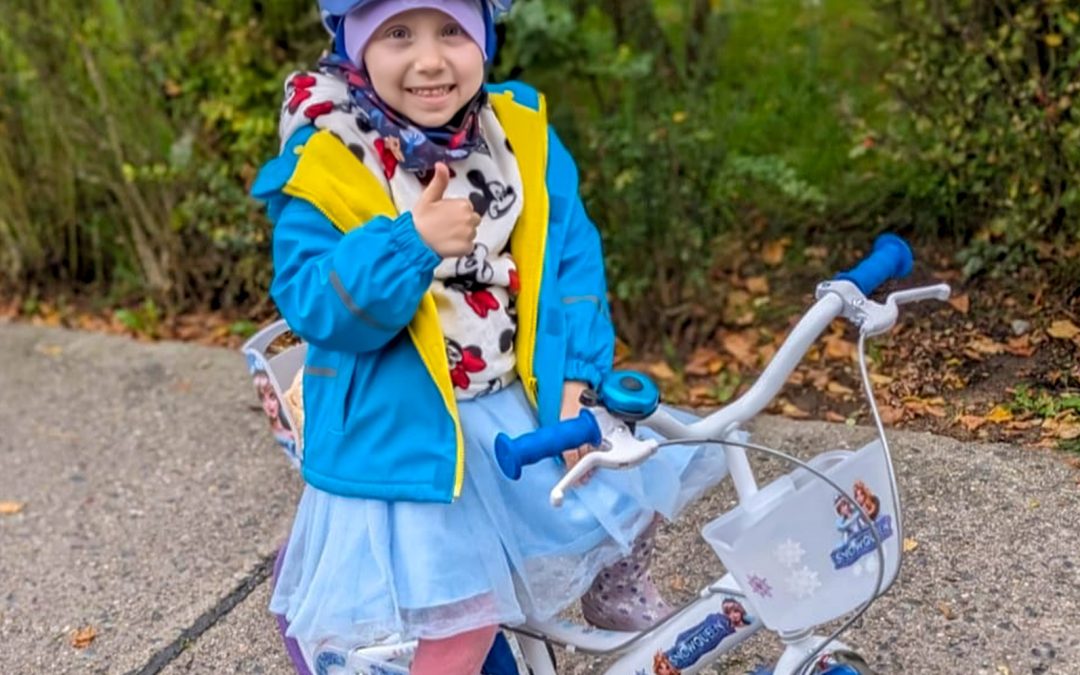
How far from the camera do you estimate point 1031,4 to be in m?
3.69

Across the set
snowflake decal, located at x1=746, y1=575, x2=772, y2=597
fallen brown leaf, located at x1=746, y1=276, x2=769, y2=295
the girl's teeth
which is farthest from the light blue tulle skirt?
fallen brown leaf, located at x1=746, y1=276, x2=769, y2=295

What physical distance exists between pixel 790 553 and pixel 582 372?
544 mm

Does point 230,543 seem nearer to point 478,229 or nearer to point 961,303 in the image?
point 478,229

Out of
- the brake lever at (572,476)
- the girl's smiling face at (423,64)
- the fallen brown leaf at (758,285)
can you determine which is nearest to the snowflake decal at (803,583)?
the brake lever at (572,476)

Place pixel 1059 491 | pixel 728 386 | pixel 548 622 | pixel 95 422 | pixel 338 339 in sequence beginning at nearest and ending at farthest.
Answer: pixel 338 339, pixel 548 622, pixel 1059 491, pixel 728 386, pixel 95 422

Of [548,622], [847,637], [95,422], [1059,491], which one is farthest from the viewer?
[95,422]

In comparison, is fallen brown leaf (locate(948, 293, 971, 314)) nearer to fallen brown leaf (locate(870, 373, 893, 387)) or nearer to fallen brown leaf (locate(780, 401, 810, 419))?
fallen brown leaf (locate(870, 373, 893, 387))

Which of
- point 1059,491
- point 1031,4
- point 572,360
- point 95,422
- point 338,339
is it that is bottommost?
point 95,422

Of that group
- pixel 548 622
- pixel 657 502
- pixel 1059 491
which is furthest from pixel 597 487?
pixel 1059 491

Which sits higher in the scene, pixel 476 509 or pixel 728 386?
pixel 476 509

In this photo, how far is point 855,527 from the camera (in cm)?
201

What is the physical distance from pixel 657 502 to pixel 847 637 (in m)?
0.76

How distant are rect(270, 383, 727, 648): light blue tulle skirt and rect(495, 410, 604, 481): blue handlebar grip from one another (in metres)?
0.41

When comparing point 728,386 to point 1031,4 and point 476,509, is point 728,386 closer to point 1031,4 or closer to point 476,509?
point 1031,4
